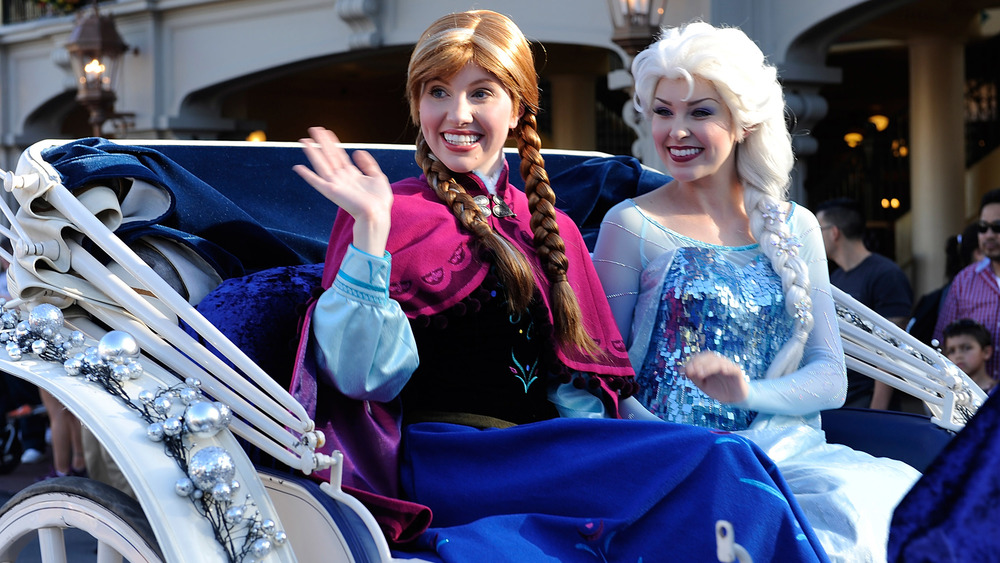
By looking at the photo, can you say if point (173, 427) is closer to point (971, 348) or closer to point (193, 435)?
point (193, 435)

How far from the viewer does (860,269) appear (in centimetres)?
442

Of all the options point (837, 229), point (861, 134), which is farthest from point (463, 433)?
point (861, 134)

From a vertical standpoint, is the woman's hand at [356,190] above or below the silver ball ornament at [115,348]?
above

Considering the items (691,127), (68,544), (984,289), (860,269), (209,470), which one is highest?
(691,127)

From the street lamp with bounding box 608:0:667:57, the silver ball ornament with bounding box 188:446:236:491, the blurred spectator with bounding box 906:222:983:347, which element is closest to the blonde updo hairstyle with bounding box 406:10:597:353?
the silver ball ornament with bounding box 188:446:236:491

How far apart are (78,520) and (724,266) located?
1.22 m

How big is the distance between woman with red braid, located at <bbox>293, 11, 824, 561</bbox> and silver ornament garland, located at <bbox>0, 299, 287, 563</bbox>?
153 mm

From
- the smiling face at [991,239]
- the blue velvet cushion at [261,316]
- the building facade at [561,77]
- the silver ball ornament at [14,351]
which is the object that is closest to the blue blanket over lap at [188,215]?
the blue velvet cushion at [261,316]

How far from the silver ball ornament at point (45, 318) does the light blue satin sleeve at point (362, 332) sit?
1.48ft

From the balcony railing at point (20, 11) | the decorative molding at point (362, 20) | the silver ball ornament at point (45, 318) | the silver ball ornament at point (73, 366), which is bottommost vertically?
the silver ball ornament at point (73, 366)

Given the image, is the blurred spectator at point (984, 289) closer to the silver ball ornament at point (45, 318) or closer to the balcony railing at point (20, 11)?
Answer: the silver ball ornament at point (45, 318)

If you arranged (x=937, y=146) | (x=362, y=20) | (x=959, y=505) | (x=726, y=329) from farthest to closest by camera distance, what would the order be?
(x=362, y=20), (x=937, y=146), (x=726, y=329), (x=959, y=505)

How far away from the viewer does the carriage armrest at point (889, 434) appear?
223cm

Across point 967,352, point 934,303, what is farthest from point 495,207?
point 934,303
